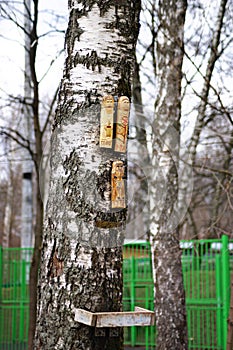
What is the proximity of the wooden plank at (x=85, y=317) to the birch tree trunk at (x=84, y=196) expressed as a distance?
52 millimetres

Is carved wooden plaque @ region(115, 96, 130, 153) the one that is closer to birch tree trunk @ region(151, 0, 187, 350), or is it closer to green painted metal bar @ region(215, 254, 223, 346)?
birch tree trunk @ region(151, 0, 187, 350)

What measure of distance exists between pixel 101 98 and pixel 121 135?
0.79 feet

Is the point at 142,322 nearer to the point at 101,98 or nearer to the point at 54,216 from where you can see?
the point at 54,216

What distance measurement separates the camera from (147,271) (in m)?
10.3

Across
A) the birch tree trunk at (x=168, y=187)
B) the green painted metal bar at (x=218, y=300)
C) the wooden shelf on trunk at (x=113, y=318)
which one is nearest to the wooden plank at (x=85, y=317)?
the wooden shelf on trunk at (x=113, y=318)

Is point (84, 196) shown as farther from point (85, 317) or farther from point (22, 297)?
point (22, 297)

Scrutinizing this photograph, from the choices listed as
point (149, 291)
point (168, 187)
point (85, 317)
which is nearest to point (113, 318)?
point (85, 317)

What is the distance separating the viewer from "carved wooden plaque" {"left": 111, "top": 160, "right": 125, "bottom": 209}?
9.93 feet

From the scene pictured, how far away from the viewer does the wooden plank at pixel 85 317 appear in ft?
9.06

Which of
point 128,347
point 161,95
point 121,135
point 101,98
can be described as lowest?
point 128,347

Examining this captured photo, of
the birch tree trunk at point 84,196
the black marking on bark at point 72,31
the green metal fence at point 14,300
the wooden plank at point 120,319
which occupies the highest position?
the black marking on bark at point 72,31

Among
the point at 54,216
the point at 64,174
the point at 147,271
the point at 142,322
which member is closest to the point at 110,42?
the point at 64,174

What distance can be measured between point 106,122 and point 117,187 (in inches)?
14.0

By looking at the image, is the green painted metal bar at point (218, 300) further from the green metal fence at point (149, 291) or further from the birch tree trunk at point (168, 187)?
the birch tree trunk at point (168, 187)
